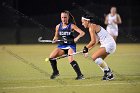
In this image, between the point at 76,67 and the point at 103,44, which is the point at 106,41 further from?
the point at 76,67

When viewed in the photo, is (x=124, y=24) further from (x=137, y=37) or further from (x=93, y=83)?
(x=93, y=83)

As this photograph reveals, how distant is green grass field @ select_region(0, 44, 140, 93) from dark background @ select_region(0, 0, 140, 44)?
6.14 metres

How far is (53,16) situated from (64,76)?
1348 centimetres

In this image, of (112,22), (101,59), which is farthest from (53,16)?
(101,59)

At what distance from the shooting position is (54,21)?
2591 cm

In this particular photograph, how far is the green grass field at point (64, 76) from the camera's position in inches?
417

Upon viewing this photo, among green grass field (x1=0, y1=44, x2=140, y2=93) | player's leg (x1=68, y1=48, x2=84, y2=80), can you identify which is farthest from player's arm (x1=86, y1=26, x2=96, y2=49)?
green grass field (x1=0, y1=44, x2=140, y2=93)

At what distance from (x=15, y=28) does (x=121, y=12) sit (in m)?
5.49

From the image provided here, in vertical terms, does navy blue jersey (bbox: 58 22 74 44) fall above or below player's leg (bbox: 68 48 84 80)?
above

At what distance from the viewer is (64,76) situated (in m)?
12.9

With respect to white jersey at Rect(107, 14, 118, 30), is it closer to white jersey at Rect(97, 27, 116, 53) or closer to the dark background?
the dark background

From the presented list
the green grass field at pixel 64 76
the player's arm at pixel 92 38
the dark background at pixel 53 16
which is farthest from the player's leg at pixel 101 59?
the dark background at pixel 53 16

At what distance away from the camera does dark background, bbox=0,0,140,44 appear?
25.0 meters

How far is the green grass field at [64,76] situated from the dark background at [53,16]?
6.14 metres
